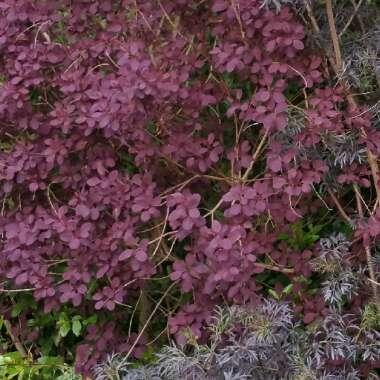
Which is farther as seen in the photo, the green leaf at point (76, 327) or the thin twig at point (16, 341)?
the thin twig at point (16, 341)

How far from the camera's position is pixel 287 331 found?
2.84 meters

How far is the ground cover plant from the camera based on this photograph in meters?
2.74

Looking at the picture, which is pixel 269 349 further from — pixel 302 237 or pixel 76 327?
pixel 76 327

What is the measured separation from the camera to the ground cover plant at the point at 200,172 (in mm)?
2738

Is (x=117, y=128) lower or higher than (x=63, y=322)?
higher

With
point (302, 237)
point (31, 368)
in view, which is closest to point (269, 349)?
point (302, 237)

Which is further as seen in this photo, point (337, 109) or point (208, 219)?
point (208, 219)

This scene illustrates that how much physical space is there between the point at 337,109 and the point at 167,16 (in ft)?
2.48

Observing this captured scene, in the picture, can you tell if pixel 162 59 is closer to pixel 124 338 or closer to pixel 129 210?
pixel 129 210

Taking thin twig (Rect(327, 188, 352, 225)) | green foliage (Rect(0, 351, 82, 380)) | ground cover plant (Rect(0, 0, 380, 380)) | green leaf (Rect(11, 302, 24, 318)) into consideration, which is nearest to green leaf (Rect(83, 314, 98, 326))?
ground cover plant (Rect(0, 0, 380, 380))

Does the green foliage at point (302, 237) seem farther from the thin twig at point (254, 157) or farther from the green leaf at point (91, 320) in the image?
the green leaf at point (91, 320)

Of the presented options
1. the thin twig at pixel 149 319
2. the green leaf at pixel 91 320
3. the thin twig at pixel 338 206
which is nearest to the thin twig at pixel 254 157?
the thin twig at pixel 338 206

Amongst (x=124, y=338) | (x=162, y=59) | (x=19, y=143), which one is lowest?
(x=124, y=338)

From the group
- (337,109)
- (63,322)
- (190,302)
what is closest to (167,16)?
(337,109)
